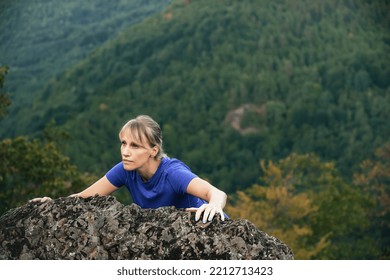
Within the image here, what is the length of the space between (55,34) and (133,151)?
4490 inches

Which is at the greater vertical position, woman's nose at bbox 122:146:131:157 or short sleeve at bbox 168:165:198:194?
woman's nose at bbox 122:146:131:157

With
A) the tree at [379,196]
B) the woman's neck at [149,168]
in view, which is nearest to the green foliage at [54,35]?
the tree at [379,196]

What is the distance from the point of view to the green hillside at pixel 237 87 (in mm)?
73938

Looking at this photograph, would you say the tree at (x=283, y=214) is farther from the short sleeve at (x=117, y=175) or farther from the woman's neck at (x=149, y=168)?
the woman's neck at (x=149, y=168)

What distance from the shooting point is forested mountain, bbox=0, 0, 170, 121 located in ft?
340

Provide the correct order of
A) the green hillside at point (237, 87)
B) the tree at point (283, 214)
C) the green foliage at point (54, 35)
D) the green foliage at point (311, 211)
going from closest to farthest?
the tree at point (283, 214)
the green foliage at point (311, 211)
the green hillside at point (237, 87)
the green foliage at point (54, 35)

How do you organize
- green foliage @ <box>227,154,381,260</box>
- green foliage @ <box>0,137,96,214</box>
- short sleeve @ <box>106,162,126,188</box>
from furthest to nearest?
1. green foliage @ <box>227,154,381,260</box>
2. green foliage @ <box>0,137,96,214</box>
3. short sleeve @ <box>106,162,126,188</box>

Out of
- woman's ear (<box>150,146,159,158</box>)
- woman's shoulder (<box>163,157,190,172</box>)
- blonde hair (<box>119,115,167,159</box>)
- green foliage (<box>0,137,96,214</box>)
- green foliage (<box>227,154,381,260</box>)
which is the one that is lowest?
green foliage (<box>227,154,381,260</box>)

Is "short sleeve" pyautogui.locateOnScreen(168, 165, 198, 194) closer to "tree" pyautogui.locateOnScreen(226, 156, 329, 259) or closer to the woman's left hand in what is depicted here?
the woman's left hand

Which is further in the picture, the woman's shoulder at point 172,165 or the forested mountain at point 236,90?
the forested mountain at point 236,90

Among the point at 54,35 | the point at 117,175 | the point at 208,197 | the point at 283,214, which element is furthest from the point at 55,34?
the point at 208,197

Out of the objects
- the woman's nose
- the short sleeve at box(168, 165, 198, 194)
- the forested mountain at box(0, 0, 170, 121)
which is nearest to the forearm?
the short sleeve at box(168, 165, 198, 194)

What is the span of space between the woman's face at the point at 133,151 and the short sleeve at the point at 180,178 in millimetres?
118

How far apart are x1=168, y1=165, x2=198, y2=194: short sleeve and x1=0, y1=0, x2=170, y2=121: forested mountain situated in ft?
309
